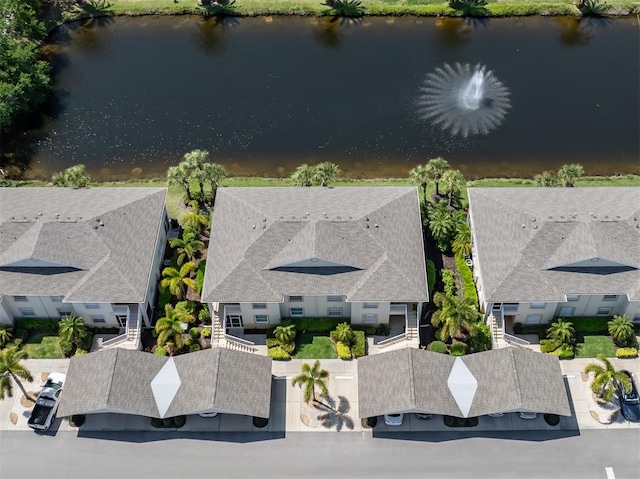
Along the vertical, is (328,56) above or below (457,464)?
above

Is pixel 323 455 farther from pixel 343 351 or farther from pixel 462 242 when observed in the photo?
pixel 462 242

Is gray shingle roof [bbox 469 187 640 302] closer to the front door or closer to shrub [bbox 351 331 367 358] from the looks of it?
shrub [bbox 351 331 367 358]

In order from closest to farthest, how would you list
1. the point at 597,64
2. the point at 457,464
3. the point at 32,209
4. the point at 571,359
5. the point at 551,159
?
the point at 457,464, the point at 571,359, the point at 32,209, the point at 551,159, the point at 597,64

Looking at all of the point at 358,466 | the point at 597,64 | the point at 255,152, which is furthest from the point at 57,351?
the point at 597,64

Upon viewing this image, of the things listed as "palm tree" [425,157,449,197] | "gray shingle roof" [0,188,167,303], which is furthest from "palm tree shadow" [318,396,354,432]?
"palm tree" [425,157,449,197]

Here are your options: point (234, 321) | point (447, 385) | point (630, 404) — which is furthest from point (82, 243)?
point (630, 404)

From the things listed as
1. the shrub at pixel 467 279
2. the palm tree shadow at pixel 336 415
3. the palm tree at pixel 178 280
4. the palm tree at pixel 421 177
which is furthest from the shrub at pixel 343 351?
the palm tree at pixel 421 177

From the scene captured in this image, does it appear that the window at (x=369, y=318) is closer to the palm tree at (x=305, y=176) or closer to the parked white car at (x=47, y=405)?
the palm tree at (x=305, y=176)

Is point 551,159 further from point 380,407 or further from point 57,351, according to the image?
point 57,351
